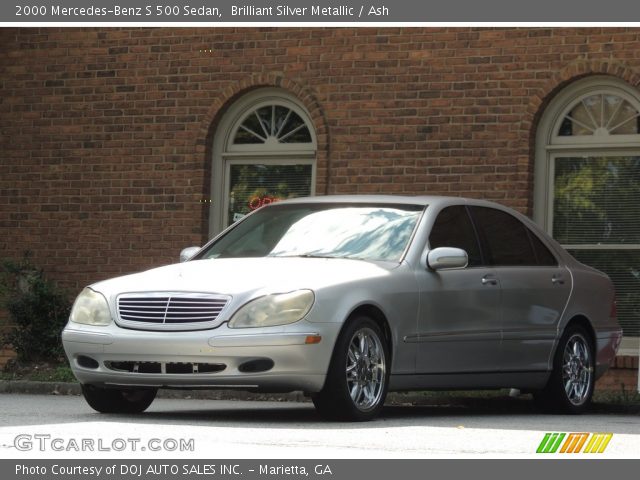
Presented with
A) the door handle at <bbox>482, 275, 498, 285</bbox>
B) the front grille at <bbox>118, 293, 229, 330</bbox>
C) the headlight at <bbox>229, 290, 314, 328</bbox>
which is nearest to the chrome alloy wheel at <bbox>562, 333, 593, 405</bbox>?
the door handle at <bbox>482, 275, 498, 285</bbox>

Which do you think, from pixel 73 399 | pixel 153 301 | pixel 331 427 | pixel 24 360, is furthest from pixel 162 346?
pixel 24 360

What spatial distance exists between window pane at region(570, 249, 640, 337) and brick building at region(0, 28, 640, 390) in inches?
0.7

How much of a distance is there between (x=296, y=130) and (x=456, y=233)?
6.46 metres

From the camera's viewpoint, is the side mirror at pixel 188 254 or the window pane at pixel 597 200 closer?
the side mirror at pixel 188 254

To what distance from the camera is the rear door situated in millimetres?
11797

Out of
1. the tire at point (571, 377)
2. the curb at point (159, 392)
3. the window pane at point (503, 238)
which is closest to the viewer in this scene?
the window pane at point (503, 238)

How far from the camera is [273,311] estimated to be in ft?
32.8

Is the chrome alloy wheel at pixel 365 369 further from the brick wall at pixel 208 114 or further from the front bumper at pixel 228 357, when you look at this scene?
the brick wall at pixel 208 114

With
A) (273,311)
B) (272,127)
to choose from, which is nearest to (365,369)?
(273,311)

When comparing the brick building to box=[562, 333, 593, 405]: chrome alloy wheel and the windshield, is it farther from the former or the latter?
the windshield

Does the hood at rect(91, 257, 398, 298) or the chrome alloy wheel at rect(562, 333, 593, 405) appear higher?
the hood at rect(91, 257, 398, 298)

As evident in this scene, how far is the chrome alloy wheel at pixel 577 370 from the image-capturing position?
484 inches

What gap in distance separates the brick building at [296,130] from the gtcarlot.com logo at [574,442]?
6346 millimetres

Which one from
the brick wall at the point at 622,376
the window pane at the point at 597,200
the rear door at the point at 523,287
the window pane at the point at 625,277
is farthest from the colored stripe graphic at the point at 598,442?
the window pane at the point at 597,200
